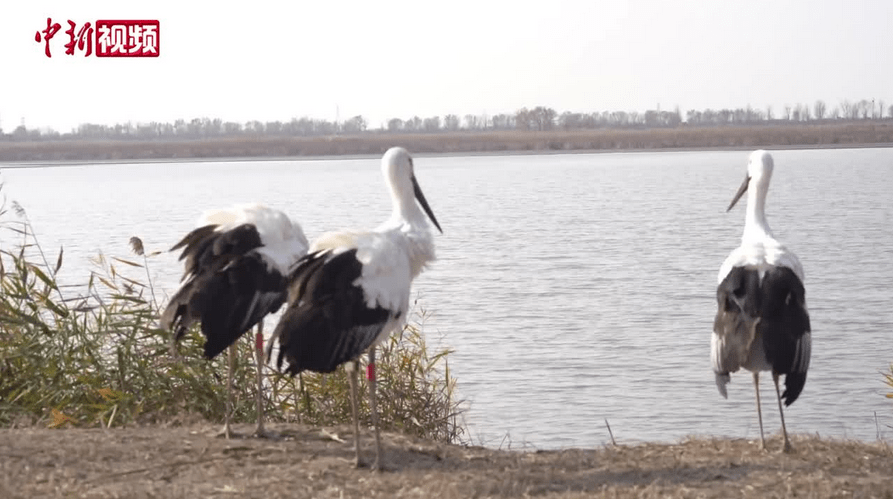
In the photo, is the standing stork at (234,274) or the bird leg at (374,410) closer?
the bird leg at (374,410)

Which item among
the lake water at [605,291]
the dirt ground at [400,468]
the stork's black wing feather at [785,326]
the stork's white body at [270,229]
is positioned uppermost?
the stork's white body at [270,229]

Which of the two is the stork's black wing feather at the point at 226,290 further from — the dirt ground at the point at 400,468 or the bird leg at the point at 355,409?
the dirt ground at the point at 400,468

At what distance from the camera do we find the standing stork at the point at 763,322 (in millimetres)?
8953

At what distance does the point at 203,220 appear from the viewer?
31.2ft

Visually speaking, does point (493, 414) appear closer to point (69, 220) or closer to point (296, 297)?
point (296, 297)

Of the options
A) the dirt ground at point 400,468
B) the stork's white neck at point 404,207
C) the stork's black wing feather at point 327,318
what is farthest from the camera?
the stork's white neck at point 404,207

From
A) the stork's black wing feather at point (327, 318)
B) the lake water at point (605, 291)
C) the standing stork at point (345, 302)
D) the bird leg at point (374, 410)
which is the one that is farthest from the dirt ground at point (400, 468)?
the lake water at point (605, 291)

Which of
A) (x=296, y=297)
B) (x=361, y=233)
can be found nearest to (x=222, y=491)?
(x=296, y=297)

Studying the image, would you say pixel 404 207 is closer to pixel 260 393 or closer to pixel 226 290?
pixel 226 290

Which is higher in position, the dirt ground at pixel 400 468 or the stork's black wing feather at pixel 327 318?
the stork's black wing feather at pixel 327 318

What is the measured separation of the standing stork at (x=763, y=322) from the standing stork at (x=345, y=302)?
214 cm

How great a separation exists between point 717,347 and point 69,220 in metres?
34.1

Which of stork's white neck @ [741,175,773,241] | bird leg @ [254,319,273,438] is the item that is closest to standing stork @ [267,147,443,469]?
bird leg @ [254,319,273,438]

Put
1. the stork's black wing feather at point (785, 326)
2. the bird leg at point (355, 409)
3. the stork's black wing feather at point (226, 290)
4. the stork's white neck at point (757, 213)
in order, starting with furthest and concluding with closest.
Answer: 1. the stork's white neck at point (757, 213)
2. the stork's black wing feather at point (785, 326)
3. the stork's black wing feather at point (226, 290)
4. the bird leg at point (355, 409)
